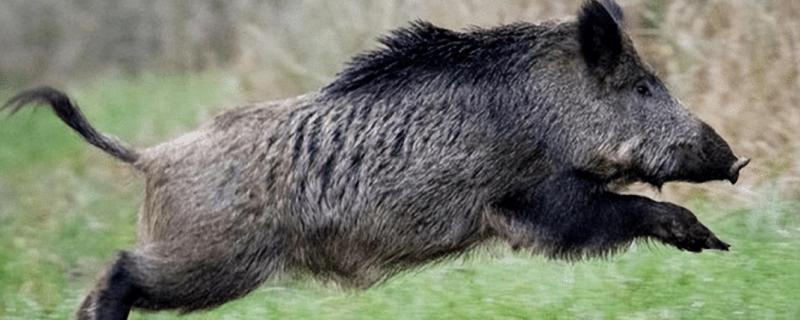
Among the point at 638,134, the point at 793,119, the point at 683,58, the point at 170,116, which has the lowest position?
the point at 638,134

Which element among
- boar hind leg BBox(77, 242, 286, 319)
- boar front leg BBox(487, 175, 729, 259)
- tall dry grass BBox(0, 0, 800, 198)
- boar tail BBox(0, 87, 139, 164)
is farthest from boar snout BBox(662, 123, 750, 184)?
boar tail BBox(0, 87, 139, 164)

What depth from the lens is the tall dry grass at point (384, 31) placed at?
33.1 ft

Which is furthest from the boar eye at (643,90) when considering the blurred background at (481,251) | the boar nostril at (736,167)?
the blurred background at (481,251)

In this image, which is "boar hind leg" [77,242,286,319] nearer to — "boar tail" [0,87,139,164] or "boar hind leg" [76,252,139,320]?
"boar hind leg" [76,252,139,320]

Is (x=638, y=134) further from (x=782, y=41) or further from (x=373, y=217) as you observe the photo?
(x=782, y=41)

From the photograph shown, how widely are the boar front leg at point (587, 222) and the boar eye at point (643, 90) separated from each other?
462mm

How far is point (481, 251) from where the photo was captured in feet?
22.7

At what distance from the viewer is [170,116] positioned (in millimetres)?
16188

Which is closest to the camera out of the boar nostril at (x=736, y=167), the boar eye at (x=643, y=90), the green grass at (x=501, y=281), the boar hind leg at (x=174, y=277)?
the boar hind leg at (x=174, y=277)

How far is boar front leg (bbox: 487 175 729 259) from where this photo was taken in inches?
257

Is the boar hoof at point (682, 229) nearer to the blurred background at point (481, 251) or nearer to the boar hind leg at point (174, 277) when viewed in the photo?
the blurred background at point (481, 251)

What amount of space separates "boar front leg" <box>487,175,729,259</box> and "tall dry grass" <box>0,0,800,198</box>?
7.28ft

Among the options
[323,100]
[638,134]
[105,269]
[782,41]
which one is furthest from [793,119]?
[105,269]

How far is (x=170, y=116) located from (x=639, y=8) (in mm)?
6108
